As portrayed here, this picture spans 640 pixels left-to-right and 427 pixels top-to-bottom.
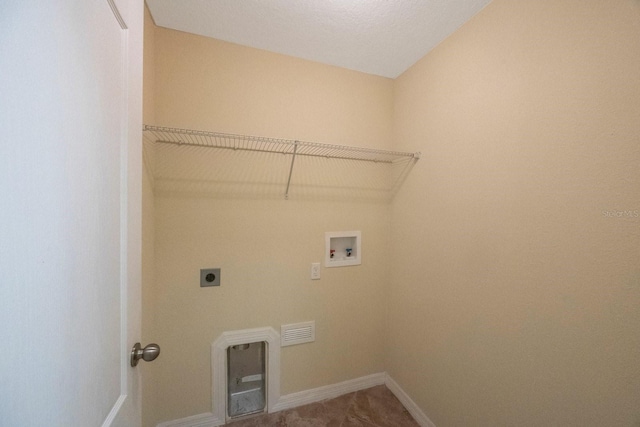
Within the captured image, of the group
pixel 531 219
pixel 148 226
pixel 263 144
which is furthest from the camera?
pixel 263 144

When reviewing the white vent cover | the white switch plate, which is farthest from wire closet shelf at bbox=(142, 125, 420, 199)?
the white vent cover

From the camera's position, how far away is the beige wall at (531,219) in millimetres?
731

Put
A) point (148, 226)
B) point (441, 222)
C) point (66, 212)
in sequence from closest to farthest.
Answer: point (66, 212) → point (148, 226) → point (441, 222)

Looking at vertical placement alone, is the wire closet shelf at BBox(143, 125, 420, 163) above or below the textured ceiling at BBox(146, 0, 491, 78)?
below

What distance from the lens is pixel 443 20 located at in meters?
1.22

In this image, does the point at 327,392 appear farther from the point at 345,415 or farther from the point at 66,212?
the point at 66,212

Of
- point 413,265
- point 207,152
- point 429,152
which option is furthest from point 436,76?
point 207,152

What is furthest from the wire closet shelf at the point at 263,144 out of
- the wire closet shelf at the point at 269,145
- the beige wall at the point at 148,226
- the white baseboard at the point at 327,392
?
the white baseboard at the point at 327,392

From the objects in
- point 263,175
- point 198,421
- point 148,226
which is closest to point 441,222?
point 263,175

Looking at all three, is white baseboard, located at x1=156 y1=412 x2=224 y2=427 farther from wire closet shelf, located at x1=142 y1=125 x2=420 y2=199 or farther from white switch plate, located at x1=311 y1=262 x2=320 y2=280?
wire closet shelf, located at x1=142 y1=125 x2=420 y2=199

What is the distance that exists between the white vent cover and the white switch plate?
0.33 metres

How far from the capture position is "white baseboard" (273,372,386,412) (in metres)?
1.57

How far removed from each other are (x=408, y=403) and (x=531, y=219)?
1501mm

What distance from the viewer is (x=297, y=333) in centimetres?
160
